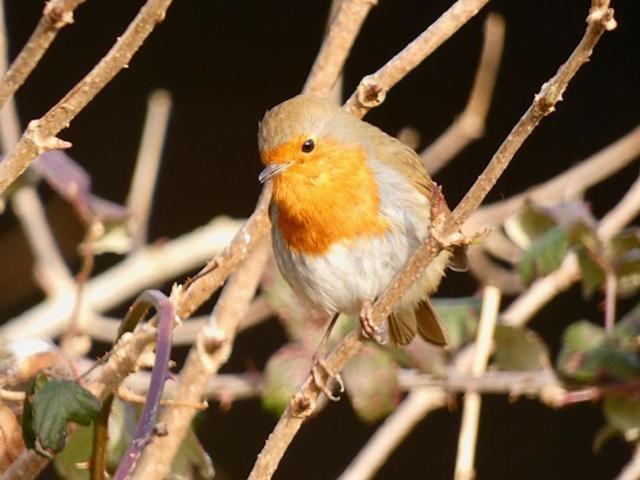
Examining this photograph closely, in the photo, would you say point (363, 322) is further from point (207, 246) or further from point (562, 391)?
point (207, 246)

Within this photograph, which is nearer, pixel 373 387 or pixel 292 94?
pixel 373 387

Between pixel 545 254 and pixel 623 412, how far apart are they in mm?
345

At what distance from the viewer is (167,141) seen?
4035 millimetres

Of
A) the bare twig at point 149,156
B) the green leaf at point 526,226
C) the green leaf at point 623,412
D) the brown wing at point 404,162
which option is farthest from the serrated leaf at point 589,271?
the bare twig at point 149,156

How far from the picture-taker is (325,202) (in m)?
2.26

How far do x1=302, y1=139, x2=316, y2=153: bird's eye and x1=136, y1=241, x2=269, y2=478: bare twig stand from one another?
260 mm

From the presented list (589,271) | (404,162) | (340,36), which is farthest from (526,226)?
(340,36)

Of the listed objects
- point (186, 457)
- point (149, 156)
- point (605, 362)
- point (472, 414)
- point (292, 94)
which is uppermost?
point (292, 94)

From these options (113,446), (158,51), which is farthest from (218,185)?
(113,446)

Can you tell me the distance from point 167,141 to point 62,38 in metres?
0.49

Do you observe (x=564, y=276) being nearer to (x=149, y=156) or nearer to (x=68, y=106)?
(x=149, y=156)

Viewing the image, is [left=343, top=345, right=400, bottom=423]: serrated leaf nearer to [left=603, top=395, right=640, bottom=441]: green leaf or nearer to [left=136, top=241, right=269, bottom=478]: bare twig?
[left=136, top=241, right=269, bottom=478]: bare twig

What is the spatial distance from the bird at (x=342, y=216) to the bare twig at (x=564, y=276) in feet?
1.23

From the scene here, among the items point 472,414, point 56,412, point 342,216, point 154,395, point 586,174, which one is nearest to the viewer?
point 154,395
